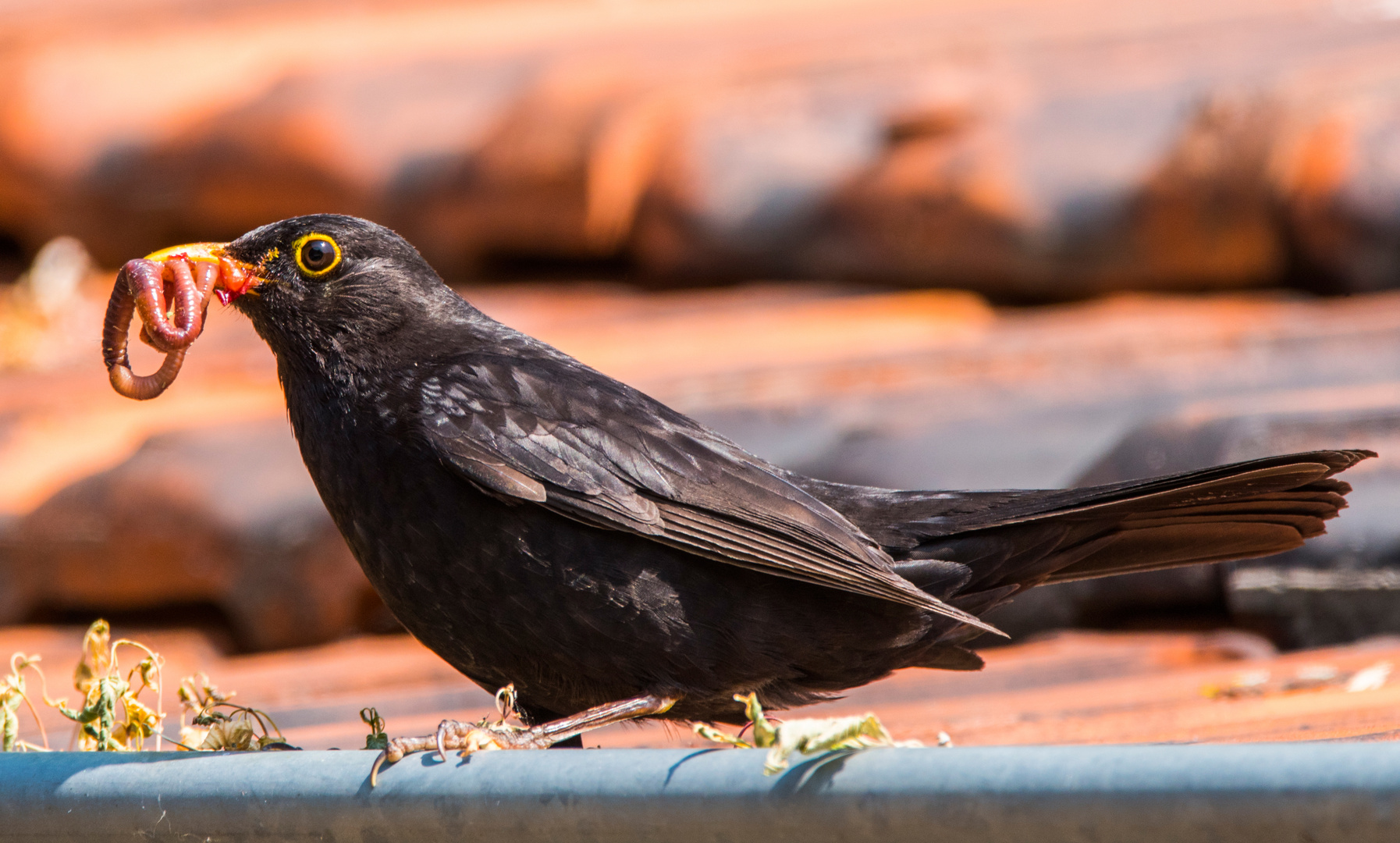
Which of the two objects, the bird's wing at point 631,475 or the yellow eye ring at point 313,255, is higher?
the yellow eye ring at point 313,255

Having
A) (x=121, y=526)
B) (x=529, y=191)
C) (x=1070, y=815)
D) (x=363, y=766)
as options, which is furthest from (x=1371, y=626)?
(x=529, y=191)

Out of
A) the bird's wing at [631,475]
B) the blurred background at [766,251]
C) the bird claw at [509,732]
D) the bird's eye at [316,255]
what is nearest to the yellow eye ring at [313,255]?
the bird's eye at [316,255]

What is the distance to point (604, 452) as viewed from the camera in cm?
285

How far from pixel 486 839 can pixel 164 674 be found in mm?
3700

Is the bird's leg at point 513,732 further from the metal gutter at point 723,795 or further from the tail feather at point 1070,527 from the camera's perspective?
the tail feather at point 1070,527

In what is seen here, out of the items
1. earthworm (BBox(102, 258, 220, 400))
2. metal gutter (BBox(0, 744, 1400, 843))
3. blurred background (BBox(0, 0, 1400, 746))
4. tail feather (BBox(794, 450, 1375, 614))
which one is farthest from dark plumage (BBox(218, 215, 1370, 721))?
metal gutter (BBox(0, 744, 1400, 843))

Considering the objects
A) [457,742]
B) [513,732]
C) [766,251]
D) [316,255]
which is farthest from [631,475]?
[766,251]

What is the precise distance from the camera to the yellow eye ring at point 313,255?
9.99ft

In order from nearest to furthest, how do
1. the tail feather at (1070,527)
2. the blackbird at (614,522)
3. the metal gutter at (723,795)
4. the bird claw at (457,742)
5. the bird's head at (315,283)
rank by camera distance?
the metal gutter at (723,795) → the bird claw at (457,742) → the blackbird at (614,522) → the tail feather at (1070,527) → the bird's head at (315,283)

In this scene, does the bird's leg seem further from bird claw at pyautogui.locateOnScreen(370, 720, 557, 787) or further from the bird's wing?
the bird's wing

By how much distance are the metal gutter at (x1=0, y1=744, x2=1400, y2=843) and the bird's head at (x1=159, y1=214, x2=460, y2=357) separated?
99cm

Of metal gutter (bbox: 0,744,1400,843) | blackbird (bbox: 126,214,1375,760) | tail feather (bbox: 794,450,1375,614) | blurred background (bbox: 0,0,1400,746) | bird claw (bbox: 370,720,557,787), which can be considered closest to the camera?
metal gutter (bbox: 0,744,1400,843)

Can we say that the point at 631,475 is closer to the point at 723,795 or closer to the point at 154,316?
the point at 154,316

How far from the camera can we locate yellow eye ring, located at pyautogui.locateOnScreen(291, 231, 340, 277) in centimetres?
304
